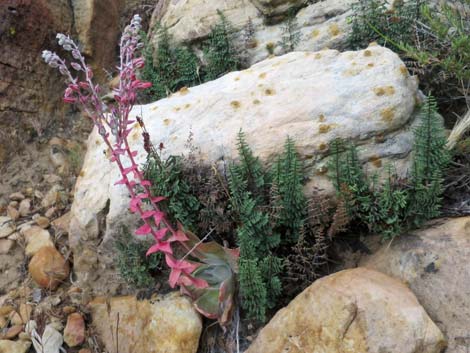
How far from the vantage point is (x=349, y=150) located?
2.83 meters

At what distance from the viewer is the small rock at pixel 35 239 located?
3893mm

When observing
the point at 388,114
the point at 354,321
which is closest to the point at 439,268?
the point at 354,321

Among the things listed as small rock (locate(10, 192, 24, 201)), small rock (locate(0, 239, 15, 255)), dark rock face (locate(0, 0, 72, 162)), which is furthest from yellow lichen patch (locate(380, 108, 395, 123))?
dark rock face (locate(0, 0, 72, 162))

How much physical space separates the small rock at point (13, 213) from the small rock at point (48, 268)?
0.61 m

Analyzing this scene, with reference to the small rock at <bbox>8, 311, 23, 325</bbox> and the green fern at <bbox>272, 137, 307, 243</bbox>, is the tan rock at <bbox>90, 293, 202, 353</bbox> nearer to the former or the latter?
the small rock at <bbox>8, 311, 23, 325</bbox>

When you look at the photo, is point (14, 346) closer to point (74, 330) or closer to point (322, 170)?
point (74, 330)

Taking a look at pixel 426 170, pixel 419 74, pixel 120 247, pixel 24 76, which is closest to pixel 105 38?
pixel 24 76

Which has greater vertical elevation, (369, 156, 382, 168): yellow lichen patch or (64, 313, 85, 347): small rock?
(369, 156, 382, 168): yellow lichen patch

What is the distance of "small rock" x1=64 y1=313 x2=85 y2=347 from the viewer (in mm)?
3221

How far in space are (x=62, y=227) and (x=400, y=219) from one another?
2.98m

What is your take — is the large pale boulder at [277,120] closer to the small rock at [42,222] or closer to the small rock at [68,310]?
the small rock at [68,310]

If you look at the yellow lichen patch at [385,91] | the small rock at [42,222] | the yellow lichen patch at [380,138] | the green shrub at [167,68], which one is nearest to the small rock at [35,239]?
the small rock at [42,222]

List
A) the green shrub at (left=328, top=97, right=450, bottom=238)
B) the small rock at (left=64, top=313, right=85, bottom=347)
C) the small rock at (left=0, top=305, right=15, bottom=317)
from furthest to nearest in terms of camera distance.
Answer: the small rock at (left=0, top=305, right=15, bottom=317) → the small rock at (left=64, top=313, right=85, bottom=347) → the green shrub at (left=328, top=97, right=450, bottom=238)

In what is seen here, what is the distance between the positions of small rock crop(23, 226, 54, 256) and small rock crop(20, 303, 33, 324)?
535 mm
